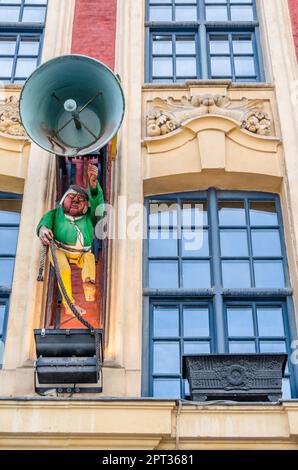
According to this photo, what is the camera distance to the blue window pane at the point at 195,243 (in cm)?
956

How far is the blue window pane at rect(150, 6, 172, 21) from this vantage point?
12.3 metres

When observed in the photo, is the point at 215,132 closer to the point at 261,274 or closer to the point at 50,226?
the point at 261,274

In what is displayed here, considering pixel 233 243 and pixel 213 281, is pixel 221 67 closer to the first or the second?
pixel 233 243

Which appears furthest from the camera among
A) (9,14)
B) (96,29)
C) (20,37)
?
(9,14)

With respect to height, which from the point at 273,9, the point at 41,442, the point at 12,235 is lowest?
the point at 41,442

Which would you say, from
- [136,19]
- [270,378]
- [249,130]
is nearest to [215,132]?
[249,130]

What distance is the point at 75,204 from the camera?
29.2 feet

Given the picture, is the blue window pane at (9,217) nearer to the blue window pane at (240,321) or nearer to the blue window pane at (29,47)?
the blue window pane at (240,321)

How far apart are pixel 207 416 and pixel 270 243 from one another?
3.04 m

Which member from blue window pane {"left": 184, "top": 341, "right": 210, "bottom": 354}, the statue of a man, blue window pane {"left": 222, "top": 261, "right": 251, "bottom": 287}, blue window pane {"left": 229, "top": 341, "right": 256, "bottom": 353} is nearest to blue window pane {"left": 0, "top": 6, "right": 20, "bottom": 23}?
the statue of a man

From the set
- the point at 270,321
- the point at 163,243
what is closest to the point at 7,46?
the point at 163,243

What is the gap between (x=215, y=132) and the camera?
10.2 metres

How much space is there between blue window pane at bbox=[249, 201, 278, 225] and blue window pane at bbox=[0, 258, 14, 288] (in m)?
3.14

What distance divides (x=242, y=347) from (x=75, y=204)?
2553 millimetres
